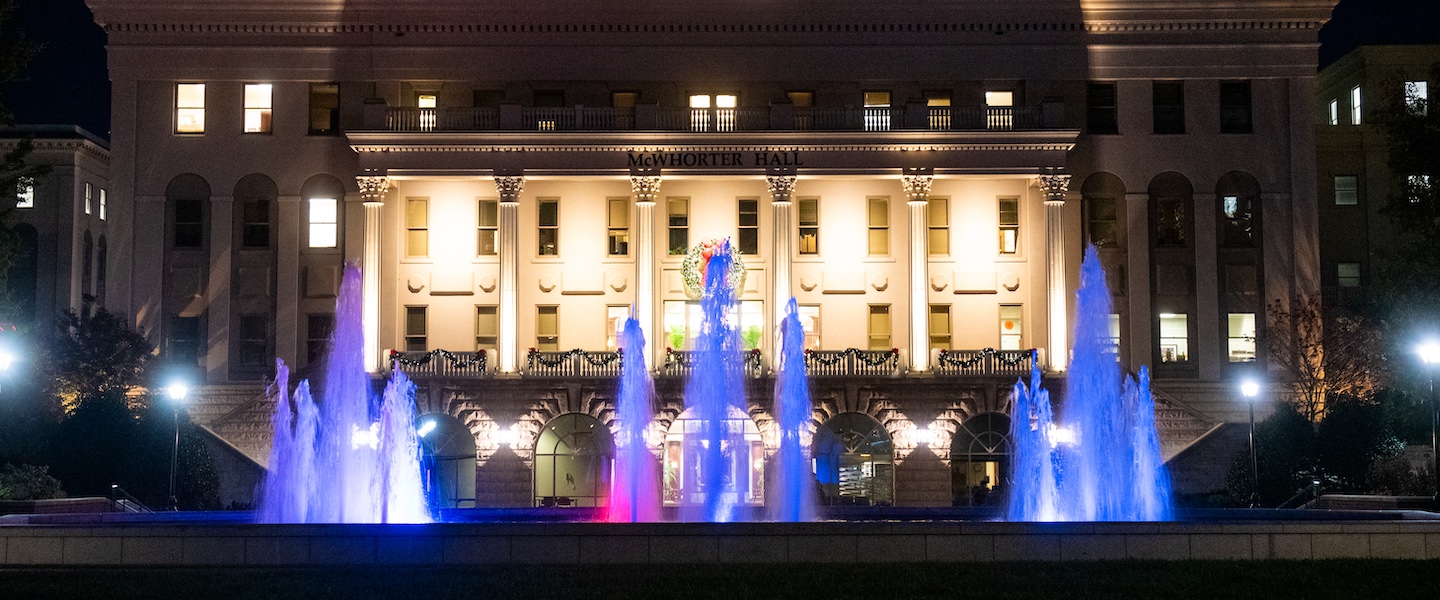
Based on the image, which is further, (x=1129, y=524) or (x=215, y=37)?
(x=215, y=37)

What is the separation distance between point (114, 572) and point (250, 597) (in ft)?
10.5

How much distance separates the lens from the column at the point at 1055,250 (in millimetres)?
52281

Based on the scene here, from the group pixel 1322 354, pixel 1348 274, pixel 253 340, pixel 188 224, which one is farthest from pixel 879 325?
pixel 188 224

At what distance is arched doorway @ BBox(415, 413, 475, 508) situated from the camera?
50594 mm

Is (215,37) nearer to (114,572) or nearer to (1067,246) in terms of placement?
(1067,246)

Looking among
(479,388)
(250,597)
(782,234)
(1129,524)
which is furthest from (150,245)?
(1129,524)

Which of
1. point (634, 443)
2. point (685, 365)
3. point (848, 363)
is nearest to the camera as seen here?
point (634, 443)

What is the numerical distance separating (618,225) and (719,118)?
558 cm

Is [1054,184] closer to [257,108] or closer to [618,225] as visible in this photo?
[618,225]

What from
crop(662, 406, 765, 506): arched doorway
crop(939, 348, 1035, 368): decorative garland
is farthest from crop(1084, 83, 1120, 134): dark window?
crop(662, 406, 765, 506): arched doorway

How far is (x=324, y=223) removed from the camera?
54.9m

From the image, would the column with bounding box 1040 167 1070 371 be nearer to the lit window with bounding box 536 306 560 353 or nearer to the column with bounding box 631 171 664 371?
the column with bounding box 631 171 664 371

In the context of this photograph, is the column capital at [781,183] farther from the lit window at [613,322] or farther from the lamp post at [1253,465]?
the lamp post at [1253,465]

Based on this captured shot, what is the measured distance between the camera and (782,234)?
52.8 m
